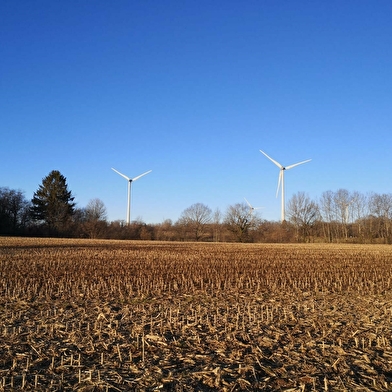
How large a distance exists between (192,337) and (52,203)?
80.4m

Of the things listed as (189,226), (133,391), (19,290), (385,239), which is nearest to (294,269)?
(19,290)

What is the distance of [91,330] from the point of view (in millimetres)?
8422

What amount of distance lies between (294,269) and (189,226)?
77.8 m

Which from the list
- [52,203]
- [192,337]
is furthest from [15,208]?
[192,337]

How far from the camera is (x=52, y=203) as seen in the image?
3221 inches

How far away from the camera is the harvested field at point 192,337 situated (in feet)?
18.9

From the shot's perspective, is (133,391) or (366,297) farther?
(366,297)

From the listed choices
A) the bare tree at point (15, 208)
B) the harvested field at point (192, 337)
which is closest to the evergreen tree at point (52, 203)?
the bare tree at point (15, 208)

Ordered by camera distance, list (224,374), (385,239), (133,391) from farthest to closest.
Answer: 1. (385,239)
2. (224,374)
3. (133,391)

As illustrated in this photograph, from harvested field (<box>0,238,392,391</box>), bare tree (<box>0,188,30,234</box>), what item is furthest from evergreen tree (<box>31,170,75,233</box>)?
harvested field (<box>0,238,392,391</box>)

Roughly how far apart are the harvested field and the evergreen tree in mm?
69863

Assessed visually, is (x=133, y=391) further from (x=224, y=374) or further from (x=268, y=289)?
(x=268, y=289)

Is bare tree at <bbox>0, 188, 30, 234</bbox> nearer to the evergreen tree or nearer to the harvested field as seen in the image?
the evergreen tree

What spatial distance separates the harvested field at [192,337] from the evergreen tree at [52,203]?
69.9 m
